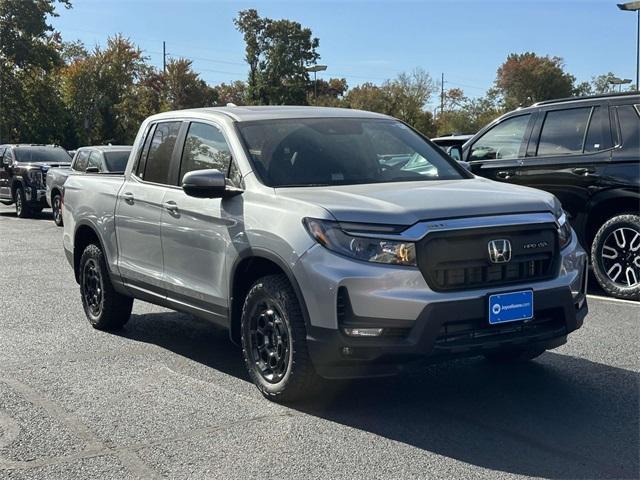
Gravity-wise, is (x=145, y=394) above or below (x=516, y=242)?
below

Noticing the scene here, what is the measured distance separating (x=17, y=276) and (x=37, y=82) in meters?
35.7

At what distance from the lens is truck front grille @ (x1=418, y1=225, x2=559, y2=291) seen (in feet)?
14.4

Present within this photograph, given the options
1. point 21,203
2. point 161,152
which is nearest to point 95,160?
point 21,203

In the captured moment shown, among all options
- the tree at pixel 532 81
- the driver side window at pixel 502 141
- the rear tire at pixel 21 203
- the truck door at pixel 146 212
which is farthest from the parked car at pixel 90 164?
the tree at pixel 532 81

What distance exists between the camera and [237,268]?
5.16m

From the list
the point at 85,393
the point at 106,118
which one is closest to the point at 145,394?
the point at 85,393

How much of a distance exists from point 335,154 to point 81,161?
12786 mm

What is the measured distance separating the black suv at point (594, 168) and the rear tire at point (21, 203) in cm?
1408

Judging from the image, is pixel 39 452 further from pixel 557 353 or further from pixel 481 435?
pixel 557 353

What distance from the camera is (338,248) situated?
4438 millimetres

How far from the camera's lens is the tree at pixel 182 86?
6412 centimetres

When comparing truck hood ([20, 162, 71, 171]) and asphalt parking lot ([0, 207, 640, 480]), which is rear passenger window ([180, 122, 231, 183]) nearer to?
asphalt parking lot ([0, 207, 640, 480])

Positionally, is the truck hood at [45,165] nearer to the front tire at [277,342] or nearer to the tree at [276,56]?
the front tire at [277,342]

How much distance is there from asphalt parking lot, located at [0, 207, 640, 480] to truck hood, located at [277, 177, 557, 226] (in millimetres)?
1171
